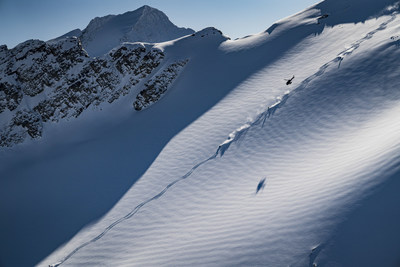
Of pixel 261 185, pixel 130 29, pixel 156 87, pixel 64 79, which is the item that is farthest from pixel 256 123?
pixel 130 29

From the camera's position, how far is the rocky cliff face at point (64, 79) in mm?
18719

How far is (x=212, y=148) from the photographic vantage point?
10766 mm

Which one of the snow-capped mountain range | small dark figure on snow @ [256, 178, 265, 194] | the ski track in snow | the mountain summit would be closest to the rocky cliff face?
the snow-capped mountain range

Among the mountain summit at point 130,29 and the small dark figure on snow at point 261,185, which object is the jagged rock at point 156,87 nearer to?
the small dark figure on snow at point 261,185

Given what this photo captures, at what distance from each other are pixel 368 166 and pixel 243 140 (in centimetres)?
570

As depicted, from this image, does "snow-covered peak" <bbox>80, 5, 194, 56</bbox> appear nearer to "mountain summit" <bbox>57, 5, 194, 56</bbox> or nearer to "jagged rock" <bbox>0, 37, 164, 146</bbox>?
"mountain summit" <bbox>57, 5, 194, 56</bbox>

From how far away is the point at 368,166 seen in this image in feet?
15.8

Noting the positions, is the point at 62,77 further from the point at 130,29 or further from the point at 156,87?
the point at 130,29

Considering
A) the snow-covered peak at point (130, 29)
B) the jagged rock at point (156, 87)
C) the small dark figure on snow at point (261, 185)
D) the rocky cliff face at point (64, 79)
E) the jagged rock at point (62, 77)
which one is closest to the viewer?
the small dark figure on snow at point (261, 185)

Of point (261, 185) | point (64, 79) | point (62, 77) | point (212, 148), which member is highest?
point (62, 77)

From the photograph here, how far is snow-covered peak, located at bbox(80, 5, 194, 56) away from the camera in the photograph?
174ft

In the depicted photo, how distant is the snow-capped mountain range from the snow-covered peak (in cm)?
3493

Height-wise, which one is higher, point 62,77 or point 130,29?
point 130,29

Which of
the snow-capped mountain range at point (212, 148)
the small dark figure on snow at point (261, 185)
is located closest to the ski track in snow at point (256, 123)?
the snow-capped mountain range at point (212, 148)
